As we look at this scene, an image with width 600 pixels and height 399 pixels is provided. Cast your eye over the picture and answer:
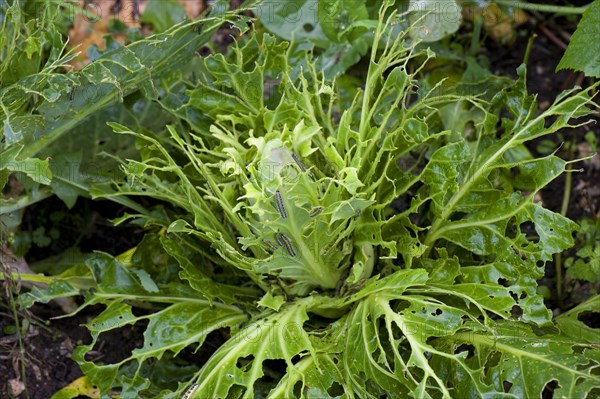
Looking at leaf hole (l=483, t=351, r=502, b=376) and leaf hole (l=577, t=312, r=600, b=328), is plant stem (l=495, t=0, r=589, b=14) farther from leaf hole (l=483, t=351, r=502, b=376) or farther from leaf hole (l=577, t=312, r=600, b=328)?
leaf hole (l=483, t=351, r=502, b=376)

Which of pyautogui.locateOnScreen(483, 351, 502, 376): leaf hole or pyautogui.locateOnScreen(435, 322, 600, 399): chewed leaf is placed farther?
pyautogui.locateOnScreen(483, 351, 502, 376): leaf hole

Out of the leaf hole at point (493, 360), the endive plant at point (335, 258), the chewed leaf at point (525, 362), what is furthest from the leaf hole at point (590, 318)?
the leaf hole at point (493, 360)

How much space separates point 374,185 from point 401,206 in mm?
328

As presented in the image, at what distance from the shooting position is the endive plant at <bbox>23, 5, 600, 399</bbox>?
120 cm

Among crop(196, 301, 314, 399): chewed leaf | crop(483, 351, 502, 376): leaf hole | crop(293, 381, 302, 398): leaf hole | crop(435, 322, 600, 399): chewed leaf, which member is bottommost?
crop(293, 381, 302, 398): leaf hole

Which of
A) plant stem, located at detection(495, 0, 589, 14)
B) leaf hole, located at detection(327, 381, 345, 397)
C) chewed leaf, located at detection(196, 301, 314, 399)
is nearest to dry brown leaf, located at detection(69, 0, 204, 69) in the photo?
plant stem, located at detection(495, 0, 589, 14)

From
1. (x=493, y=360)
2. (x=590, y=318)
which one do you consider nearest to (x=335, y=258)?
(x=493, y=360)

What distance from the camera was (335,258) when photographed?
1.33m

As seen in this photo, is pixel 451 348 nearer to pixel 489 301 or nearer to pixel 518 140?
pixel 489 301

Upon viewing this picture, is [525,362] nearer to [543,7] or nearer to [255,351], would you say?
[255,351]

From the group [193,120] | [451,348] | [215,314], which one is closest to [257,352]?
[215,314]

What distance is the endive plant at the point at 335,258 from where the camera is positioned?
1.20 m

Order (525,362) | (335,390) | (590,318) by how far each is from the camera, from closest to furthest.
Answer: (525,362) < (335,390) < (590,318)

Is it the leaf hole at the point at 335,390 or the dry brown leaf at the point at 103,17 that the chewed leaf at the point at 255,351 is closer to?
the leaf hole at the point at 335,390
